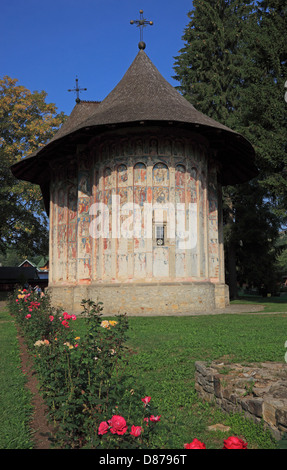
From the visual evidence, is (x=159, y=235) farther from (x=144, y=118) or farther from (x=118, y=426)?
(x=118, y=426)

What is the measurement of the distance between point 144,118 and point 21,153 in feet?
52.2

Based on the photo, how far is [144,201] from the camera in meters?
17.0

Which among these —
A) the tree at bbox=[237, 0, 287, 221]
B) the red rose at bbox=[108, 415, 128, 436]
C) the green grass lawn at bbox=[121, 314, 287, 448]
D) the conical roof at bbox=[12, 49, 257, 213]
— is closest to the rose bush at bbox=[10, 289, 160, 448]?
the red rose at bbox=[108, 415, 128, 436]

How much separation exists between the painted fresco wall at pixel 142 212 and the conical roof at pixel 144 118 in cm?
105

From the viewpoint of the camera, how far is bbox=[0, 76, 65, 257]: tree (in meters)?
28.3

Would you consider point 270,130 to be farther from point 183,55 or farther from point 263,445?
point 263,445

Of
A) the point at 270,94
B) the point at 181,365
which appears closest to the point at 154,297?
the point at 181,365

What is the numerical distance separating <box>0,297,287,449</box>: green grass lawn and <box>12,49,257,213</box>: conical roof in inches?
311

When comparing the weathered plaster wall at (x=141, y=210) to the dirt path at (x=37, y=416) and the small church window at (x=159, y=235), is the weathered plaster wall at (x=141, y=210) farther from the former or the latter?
the dirt path at (x=37, y=416)

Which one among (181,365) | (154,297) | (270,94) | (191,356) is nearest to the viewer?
(181,365)

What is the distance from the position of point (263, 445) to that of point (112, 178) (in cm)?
1428

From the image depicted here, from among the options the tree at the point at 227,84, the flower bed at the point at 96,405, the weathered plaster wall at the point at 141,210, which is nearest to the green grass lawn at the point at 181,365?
the flower bed at the point at 96,405
